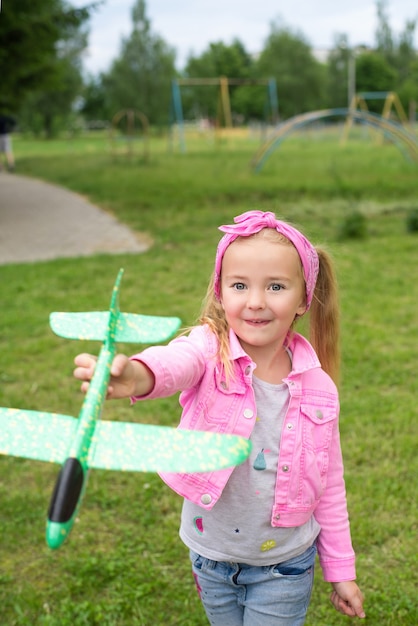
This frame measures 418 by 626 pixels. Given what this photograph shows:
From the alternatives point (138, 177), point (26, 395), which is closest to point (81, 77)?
point (138, 177)

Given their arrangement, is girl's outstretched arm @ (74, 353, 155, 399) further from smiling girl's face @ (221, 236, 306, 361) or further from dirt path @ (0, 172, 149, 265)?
dirt path @ (0, 172, 149, 265)

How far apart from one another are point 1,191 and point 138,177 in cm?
286

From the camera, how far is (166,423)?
A: 3834 millimetres

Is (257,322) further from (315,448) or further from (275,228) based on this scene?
(315,448)

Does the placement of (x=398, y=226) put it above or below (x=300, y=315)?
below

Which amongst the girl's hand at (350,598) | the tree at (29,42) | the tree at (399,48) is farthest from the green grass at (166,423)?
the tree at (399,48)

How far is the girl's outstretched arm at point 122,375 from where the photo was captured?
3.76ft

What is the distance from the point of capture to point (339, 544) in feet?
6.05

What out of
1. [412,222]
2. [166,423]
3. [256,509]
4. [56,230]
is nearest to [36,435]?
[256,509]

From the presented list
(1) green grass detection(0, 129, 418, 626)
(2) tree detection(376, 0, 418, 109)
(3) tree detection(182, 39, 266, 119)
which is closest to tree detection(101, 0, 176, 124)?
(3) tree detection(182, 39, 266, 119)

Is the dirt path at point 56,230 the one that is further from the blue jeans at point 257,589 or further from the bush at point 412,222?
the blue jeans at point 257,589

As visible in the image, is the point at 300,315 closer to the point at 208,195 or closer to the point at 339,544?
the point at 339,544

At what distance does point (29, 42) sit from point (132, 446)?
10.4 metres

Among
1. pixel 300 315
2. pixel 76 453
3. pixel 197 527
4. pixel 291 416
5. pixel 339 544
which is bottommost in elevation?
pixel 339 544
